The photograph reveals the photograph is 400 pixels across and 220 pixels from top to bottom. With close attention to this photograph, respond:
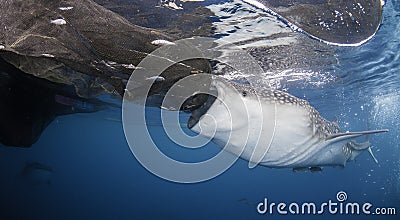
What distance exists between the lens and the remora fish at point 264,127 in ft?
16.6

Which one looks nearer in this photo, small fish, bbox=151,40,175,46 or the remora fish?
the remora fish

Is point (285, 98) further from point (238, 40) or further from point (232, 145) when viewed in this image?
point (238, 40)

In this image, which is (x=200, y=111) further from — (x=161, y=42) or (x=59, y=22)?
(x=59, y=22)

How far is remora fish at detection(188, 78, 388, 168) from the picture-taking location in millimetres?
5066

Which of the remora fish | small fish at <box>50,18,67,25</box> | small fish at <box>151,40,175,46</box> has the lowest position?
the remora fish

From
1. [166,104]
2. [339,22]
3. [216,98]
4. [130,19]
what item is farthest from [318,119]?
[130,19]

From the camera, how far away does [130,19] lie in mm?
6586

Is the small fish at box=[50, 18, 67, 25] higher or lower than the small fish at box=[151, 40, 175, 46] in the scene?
higher

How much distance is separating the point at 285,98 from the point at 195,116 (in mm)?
1889

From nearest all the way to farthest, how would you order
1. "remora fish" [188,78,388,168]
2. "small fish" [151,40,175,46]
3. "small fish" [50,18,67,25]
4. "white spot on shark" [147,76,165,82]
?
1. "remora fish" [188,78,388,168]
2. "small fish" [50,18,67,25]
3. "small fish" [151,40,175,46]
4. "white spot on shark" [147,76,165,82]

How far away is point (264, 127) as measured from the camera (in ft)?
17.7

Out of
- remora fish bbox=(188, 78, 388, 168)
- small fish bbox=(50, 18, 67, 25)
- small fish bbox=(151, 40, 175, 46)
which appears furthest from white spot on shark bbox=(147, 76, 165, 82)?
small fish bbox=(50, 18, 67, 25)

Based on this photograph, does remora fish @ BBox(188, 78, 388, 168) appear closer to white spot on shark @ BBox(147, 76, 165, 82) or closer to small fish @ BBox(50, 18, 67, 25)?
white spot on shark @ BBox(147, 76, 165, 82)

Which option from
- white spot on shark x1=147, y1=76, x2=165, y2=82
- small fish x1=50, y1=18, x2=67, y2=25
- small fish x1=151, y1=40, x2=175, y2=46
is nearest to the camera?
small fish x1=50, y1=18, x2=67, y2=25
